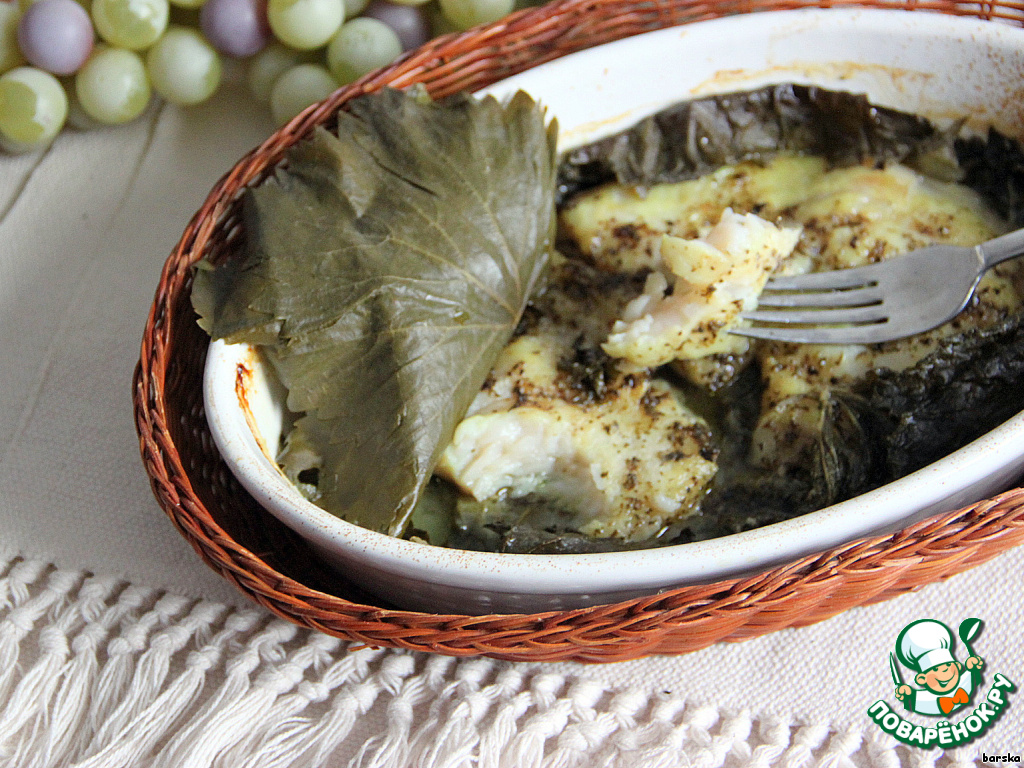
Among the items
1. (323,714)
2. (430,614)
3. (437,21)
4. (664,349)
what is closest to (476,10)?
(437,21)

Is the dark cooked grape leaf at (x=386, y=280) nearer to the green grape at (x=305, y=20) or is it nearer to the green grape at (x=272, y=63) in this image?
A: the green grape at (x=305, y=20)

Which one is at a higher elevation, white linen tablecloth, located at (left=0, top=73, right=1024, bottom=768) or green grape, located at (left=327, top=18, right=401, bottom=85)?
green grape, located at (left=327, top=18, right=401, bottom=85)

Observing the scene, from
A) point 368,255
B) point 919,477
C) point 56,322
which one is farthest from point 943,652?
point 56,322

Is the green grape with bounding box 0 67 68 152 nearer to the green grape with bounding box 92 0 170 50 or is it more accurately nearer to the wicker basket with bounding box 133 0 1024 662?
the green grape with bounding box 92 0 170 50

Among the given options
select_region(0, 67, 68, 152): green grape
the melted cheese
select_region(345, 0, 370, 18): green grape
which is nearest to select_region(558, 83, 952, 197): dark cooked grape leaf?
the melted cheese

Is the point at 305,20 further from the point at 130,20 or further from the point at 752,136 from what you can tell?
the point at 752,136

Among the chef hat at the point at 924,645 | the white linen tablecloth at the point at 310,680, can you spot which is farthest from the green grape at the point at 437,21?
the chef hat at the point at 924,645
